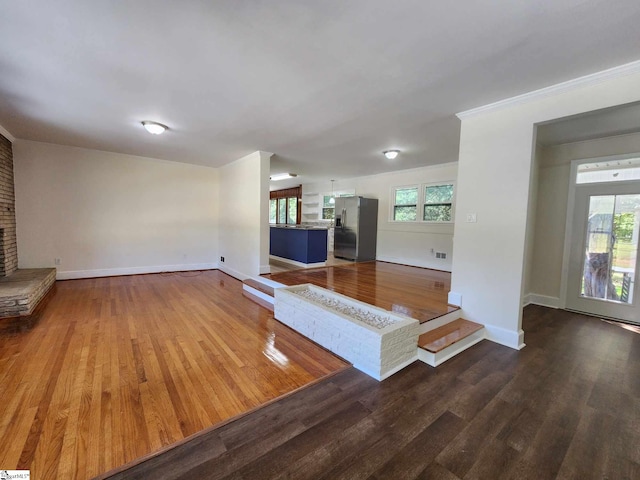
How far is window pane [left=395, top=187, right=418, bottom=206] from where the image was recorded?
6621 mm

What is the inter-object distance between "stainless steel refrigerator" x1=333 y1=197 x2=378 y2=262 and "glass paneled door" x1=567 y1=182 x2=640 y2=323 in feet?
13.5

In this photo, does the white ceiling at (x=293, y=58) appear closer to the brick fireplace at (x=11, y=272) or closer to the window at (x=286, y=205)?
the brick fireplace at (x=11, y=272)

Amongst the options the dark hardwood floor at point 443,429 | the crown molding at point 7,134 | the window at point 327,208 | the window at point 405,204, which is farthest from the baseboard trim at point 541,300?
the crown molding at point 7,134

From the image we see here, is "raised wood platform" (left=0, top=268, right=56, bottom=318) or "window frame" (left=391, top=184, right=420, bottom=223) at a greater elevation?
"window frame" (left=391, top=184, right=420, bottom=223)

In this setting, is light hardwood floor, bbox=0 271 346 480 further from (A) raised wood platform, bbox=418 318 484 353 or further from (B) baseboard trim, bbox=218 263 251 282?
(B) baseboard trim, bbox=218 263 251 282

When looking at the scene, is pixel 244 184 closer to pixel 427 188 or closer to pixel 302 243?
pixel 302 243

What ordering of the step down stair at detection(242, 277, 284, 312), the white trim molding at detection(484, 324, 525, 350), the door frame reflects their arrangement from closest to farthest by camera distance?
the white trim molding at detection(484, 324, 525, 350)
the door frame
the step down stair at detection(242, 277, 284, 312)

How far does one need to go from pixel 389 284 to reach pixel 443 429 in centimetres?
296

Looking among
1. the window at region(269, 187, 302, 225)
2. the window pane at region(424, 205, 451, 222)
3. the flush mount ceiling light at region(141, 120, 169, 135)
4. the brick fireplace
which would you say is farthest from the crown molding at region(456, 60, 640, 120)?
the window at region(269, 187, 302, 225)

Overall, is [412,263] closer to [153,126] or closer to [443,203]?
[443,203]

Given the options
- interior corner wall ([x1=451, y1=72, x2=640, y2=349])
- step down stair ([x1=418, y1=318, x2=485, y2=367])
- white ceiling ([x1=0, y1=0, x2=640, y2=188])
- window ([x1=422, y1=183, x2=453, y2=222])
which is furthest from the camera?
window ([x1=422, y1=183, x2=453, y2=222])

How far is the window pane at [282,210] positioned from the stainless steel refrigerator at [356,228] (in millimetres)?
4183

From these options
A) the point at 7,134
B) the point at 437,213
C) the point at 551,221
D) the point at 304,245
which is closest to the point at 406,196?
the point at 437,213

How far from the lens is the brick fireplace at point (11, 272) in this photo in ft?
11.1
